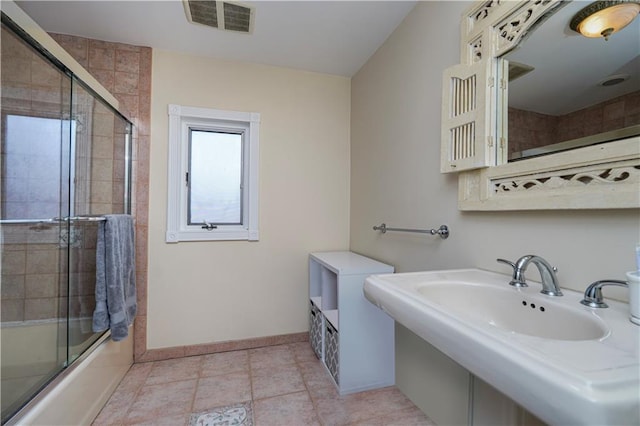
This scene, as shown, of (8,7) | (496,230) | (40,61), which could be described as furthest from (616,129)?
(40,61)

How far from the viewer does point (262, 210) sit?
2.18 m

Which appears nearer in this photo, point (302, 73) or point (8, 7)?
point (8, 7)

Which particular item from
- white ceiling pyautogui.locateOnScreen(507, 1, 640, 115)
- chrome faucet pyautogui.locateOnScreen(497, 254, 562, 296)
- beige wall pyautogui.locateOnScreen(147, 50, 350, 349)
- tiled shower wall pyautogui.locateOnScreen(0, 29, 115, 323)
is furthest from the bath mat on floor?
white ceiling pyautogui.locateOnScreen(507, 1, 640, 115)

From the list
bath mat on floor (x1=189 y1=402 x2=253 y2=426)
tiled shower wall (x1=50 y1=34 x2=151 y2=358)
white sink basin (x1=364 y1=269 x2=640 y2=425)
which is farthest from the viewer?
tiled shower wall (x1=50 y1=34 x2=151 y2=358)

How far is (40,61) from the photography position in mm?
1271

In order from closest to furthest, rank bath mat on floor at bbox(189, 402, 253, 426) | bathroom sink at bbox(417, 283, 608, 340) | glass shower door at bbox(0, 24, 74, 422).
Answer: bathroom sink at bbox(417, 283, 608, 340) → glass shower door at bbox(0, 24, 74, 422) → bath mat on floor at bbox(189, 402, 253, 426)

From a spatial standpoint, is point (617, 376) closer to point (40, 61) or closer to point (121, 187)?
point (40, 61)

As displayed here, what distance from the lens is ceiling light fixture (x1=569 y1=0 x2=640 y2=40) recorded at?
29.5 inches

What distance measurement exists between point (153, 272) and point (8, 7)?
1.53 metres

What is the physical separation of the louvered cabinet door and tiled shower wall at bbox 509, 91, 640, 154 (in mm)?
76

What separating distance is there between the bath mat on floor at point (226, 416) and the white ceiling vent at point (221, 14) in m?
2.22

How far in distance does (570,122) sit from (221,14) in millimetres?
1808

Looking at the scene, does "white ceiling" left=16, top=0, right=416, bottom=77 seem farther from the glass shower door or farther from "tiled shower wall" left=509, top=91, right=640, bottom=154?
"tiled shower wall" left=509, top=91, right=640, bottom=154

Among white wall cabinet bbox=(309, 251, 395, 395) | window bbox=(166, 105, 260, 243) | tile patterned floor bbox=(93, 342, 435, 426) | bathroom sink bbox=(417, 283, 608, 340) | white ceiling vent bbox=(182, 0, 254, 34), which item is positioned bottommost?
tile patterned floor bbox=(93, 342, 435, 426)
